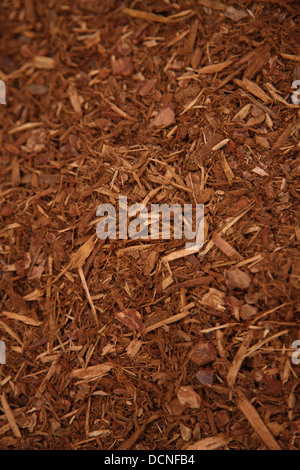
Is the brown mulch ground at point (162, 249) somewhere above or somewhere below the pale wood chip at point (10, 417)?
above

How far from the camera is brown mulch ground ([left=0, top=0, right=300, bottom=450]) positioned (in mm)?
1392

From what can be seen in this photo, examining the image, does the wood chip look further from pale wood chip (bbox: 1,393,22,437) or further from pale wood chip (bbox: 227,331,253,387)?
pale wood chip (bbox: 1,393,22,437)

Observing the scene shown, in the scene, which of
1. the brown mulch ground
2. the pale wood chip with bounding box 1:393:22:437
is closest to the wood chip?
the brown mulch ground

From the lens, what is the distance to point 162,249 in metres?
1.49

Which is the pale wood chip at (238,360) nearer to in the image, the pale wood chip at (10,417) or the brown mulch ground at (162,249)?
the brown mulch ground at (162,249)

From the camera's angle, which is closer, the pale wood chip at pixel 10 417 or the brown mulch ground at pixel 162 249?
the brown mulch ground at pixel 162 249

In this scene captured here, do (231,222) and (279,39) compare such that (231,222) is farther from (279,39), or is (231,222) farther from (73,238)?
(279,39)

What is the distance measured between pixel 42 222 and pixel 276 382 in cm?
112

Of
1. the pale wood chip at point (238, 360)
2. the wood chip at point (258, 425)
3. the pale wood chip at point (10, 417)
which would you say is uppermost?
the pale wood chip at point (238, 360)

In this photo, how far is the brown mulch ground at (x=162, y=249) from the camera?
1392 mm

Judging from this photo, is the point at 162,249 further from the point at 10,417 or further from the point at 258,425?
the point at 10,417

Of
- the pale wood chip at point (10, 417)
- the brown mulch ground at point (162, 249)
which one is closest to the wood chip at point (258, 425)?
the brown mulch ground at point (162, 249)
